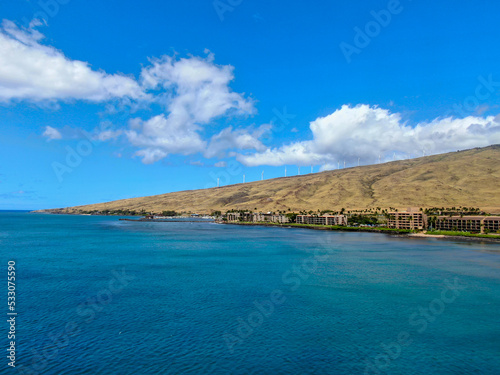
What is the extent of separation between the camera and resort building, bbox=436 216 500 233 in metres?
132

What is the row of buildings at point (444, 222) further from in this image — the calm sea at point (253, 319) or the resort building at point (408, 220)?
the calm sea at point (253, 319)

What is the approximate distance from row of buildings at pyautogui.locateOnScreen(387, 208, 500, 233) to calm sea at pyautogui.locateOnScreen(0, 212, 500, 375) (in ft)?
283

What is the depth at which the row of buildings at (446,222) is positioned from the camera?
435 feet

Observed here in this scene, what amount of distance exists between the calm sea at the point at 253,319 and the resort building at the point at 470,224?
281 feet

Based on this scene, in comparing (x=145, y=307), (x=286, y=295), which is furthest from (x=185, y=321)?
(x=286, y=295)

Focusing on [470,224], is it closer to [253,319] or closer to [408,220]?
[408,220]

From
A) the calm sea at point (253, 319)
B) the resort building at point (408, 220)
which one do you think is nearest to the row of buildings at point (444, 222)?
the resort building at point (408, 220)

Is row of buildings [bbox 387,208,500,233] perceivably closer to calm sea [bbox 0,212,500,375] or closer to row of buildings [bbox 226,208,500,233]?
row of buildings [bbox 226,208,500,233]

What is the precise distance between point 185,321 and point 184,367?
846 centimetres

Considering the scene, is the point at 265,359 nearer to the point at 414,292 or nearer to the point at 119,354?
the point at 119,354

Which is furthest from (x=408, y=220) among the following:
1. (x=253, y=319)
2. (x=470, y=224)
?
(x=253, y=319)

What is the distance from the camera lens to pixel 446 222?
151 metres

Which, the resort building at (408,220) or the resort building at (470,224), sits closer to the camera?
the resort building at (470,224)

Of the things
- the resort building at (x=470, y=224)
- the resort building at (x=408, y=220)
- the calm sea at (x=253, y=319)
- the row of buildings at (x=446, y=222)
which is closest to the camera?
the calm sea at (x=253, y=319)
